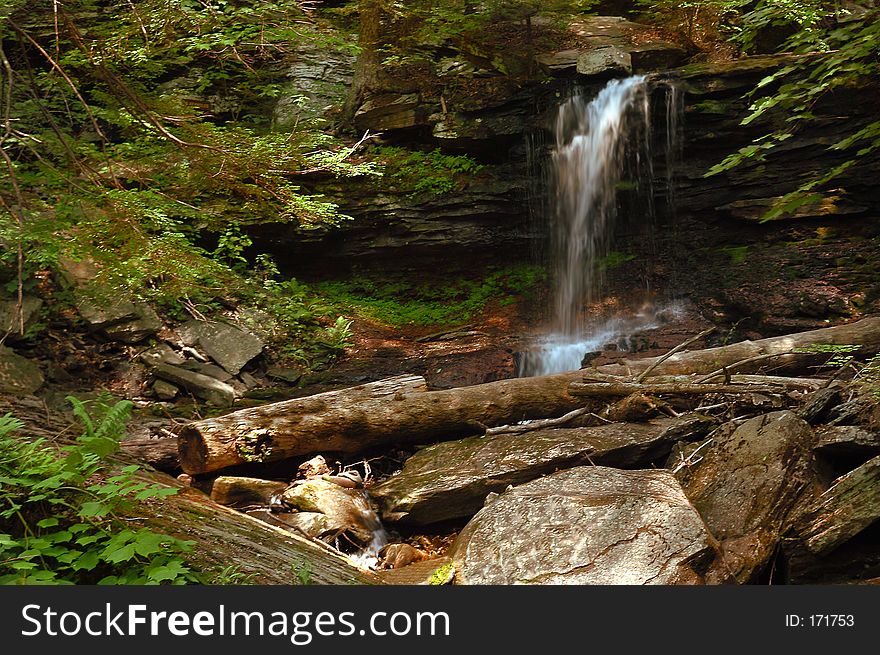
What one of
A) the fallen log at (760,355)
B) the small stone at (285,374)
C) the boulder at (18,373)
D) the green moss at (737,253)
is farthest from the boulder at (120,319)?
the green moss at (737,253)

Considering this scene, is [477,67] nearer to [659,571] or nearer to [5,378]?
[5,378]

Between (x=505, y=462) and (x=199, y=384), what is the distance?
4226 mm

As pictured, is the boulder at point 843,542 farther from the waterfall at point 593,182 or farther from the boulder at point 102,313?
the boulder at point 102,313

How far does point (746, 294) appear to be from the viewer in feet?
30.3

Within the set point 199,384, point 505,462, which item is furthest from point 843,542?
point 199,384

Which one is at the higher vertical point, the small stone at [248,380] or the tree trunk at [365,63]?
the tree trunk at [365,63]

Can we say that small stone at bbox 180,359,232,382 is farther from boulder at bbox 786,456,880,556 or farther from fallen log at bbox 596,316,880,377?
boulder at bbox 786,456,880,556

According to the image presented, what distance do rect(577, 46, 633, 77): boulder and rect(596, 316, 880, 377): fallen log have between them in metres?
5.84

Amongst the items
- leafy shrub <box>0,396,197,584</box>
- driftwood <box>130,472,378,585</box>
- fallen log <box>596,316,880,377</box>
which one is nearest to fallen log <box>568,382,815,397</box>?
fallen log <box>596,316,880,377</box>

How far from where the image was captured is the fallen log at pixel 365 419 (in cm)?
526

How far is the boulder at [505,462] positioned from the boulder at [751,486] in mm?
521

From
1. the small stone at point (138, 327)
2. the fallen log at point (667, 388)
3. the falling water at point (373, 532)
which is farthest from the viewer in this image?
the small stone at point (138, 327)

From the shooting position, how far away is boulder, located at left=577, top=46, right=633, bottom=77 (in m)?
10.3

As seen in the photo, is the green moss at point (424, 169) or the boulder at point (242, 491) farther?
the green moss at point (424, 169)
